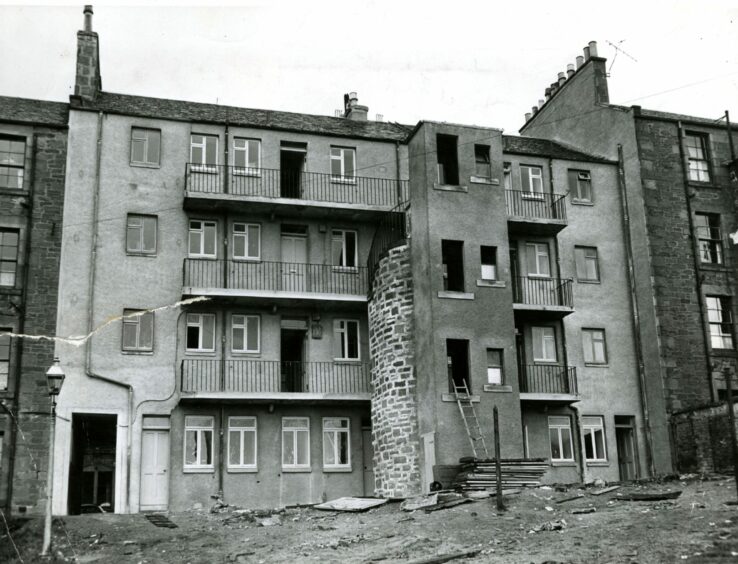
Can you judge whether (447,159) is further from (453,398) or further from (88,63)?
(88,63)

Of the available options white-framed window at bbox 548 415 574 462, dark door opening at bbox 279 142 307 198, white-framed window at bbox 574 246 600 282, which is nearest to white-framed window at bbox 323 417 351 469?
white-framed window at bbox 548 415 574 462

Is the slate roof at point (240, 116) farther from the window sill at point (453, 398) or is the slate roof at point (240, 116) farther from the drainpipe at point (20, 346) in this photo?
the window sill at point (453, 398)

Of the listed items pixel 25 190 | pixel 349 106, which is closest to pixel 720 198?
pixel 349 106

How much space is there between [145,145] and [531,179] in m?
14.3

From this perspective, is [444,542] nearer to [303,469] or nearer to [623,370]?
[303,469]

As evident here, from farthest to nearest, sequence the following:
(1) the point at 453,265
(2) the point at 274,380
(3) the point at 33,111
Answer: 1. (3) the point at 33,111
2. (1) the point at 453,265
3. (2) the point at 274,380

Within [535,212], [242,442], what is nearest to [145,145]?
[242,442]

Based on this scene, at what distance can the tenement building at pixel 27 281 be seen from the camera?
29.4m

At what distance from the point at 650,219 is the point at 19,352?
2269 cm

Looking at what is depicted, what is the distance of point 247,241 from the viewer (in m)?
33.3

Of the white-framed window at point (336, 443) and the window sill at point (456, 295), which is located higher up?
the window sill at point (456, 295)

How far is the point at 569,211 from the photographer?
36.8m

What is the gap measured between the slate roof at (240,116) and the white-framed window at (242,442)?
1032cm

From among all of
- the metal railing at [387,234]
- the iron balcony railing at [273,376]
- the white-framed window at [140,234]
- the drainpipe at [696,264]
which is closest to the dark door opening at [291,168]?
the metal railing at [387,234]
